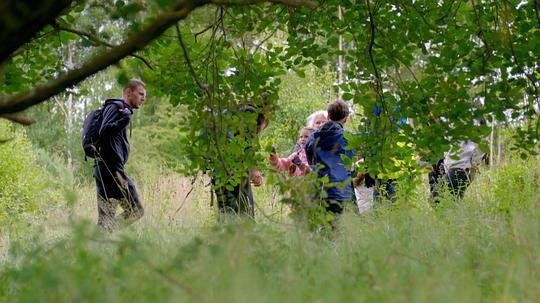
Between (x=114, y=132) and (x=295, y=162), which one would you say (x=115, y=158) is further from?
(x=295, y=162)

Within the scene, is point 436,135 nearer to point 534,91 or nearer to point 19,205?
point 534,91

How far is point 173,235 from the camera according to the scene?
4270 millimetres

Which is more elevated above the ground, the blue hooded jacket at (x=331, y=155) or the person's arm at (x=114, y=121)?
the person's arm at (x=114, y=121)

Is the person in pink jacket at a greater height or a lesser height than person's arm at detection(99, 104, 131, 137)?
lesser

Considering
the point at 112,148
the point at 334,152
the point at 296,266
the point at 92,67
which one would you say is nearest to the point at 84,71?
the point at 92,67

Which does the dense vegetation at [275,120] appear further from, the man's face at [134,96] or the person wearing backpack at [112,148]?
the man's face at [134,96]

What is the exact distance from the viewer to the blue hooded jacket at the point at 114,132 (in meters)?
6.49

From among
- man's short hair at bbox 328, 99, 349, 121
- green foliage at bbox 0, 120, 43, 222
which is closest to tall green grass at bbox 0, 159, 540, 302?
man's short hair at bbox 328, 99, 349, 121

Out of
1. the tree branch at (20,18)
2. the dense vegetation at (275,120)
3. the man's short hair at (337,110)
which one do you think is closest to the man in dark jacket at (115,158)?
the dense vegetation at (275,120)

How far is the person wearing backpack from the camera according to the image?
6.48 metres

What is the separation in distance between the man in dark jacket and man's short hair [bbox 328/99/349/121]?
1.89 m

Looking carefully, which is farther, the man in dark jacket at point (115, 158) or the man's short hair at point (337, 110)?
the man in dark jacket at point (115, 158)

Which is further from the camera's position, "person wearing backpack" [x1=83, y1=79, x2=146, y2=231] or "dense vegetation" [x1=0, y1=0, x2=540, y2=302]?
"person wearing backpack" [x1=83, y1=79, x2=146, y2=231]

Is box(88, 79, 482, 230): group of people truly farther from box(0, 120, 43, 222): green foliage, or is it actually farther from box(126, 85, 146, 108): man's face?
box(0, 120, 43, 222): green foliage
